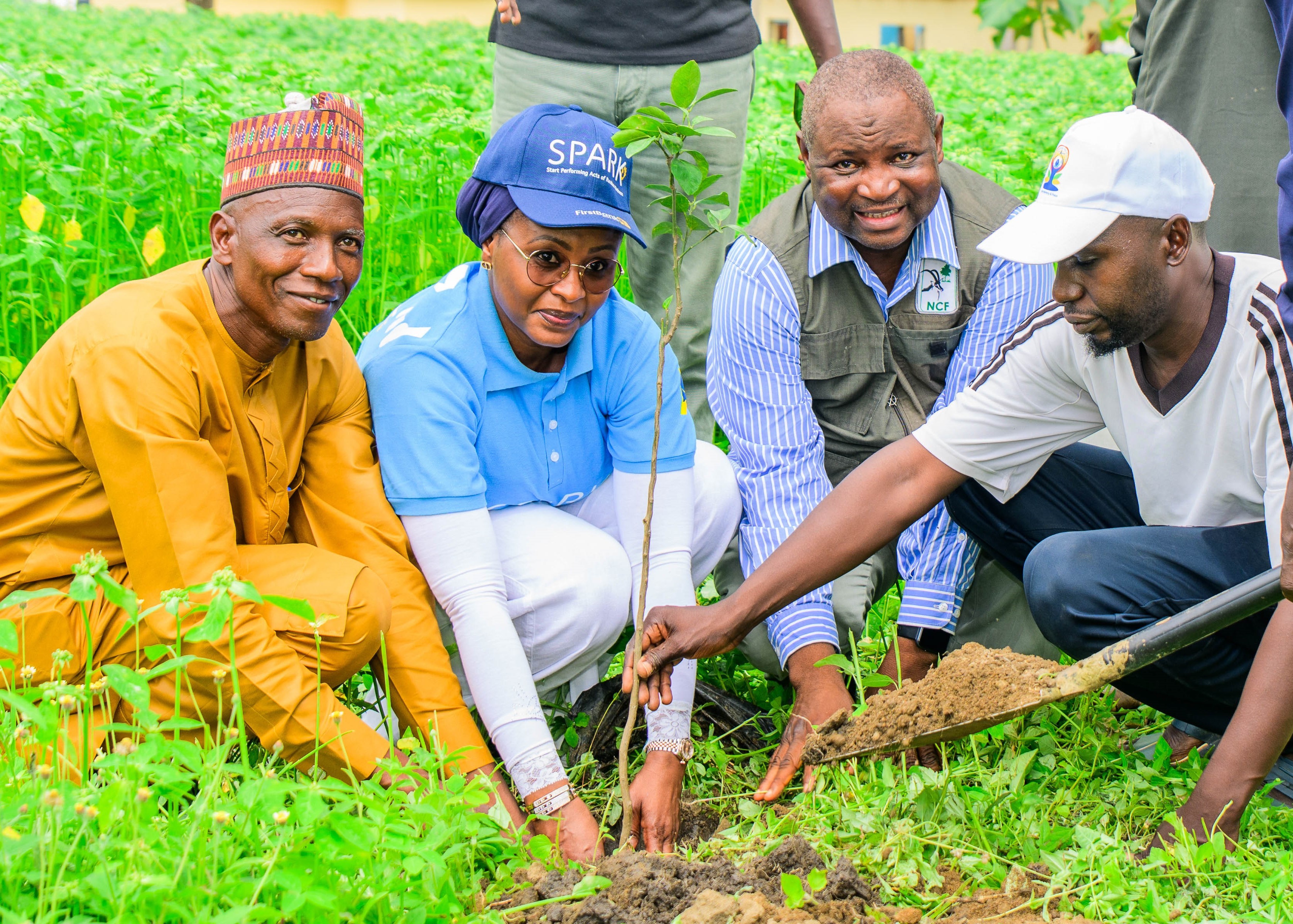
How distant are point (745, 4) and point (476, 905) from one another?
110 inches

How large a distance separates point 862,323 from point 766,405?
34 centimetres

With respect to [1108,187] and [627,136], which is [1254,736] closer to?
[1108,187]

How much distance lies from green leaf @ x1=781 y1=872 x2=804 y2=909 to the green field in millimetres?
285

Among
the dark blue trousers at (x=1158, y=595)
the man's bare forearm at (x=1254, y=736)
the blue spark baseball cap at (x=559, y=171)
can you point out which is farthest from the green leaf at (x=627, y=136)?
the man's bare forearm at (x=1254, y=736)

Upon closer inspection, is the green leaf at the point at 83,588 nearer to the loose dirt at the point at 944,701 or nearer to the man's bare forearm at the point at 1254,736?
the loose dirt at the point at 944,701

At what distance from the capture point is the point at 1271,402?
83.6 inches

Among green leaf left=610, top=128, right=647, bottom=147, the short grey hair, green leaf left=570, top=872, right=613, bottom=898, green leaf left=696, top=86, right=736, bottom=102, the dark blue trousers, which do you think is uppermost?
the short grey hair

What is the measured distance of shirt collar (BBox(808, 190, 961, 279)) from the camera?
9.45ft

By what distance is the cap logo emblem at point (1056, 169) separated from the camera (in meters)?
2.24

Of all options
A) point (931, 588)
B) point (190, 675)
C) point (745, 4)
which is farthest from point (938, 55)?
point (190, 675)

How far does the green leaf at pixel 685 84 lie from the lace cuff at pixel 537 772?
3.90 feet

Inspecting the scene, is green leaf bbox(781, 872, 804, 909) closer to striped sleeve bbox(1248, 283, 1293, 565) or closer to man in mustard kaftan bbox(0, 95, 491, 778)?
man in mustard kaftan bbox(0, 95, 491, 778)

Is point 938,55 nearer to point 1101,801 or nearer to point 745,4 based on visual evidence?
point 745,4

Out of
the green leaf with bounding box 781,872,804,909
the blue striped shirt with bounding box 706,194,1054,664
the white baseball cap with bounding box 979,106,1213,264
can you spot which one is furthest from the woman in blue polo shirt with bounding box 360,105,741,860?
the white baseball cap with bounding box 979,106,1213,264
